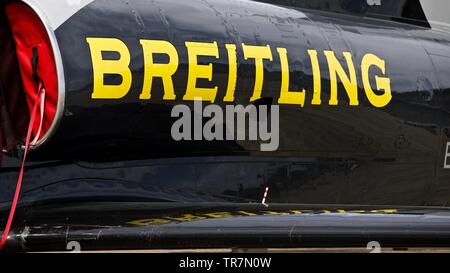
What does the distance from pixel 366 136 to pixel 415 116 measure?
0.46 meters

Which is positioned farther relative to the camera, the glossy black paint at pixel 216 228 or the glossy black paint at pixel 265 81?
the glossy black paint at pixel 265 81

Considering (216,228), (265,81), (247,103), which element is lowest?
(216,228)

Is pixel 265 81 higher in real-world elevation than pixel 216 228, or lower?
higher

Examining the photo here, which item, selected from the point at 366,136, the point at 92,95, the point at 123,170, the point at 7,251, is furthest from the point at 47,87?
the point at 366,136

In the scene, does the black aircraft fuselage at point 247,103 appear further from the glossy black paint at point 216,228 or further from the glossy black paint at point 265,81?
Result: the glossy black paint at point 216,228

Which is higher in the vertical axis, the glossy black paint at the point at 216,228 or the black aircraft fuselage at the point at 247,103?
the black aircraft fuselage at the point at 247,103

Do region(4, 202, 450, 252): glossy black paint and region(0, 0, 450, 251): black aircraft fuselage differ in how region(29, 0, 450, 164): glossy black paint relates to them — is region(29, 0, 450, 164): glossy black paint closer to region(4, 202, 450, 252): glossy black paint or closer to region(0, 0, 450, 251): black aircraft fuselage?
region(0, 0, 450, 251): black aircraft fuselage

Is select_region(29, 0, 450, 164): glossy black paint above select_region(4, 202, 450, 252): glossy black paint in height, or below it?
above

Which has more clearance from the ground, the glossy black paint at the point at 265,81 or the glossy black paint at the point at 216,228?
the glossy black paint at the point at 265,81

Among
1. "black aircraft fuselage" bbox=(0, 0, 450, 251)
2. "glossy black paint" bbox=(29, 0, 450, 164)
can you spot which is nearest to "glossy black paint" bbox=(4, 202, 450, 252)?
"black aircraft fuselage" bbox=(0, 0, 450, 251)

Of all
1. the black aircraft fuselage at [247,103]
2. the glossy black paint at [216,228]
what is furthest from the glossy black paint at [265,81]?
the glossy black paint at [216,228]

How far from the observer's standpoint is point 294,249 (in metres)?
3.58

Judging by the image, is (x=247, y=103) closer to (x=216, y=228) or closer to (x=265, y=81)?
(x=265, y=81)

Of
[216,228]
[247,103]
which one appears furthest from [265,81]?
[216,228]
